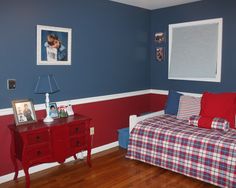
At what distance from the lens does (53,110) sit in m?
3.16

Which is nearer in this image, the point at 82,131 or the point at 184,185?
the point at 184,185

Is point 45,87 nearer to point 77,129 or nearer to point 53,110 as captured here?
point 53,110

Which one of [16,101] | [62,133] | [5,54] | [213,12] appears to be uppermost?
[213,12]

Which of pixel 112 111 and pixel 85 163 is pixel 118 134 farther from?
pixel 85 163

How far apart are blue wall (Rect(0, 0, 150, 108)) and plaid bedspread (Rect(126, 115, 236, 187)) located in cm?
97

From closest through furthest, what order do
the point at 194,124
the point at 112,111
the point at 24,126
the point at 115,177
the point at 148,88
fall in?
the point at 24,126 → the point at 115,177 → the point at 194,124 → the point at 112,111 → the point at 148,88

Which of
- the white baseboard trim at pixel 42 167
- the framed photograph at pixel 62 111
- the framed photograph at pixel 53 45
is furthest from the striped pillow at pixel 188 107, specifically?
A: the framed photograph at pixel 53 45

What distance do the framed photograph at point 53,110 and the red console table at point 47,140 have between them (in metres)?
0.12

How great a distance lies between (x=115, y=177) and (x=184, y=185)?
2.61 feet

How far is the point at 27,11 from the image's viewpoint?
2.91 m

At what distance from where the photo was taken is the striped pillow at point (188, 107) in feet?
11.8

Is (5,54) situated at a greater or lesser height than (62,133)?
greater

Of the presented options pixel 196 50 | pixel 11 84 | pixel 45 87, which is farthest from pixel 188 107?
pixel 11 84

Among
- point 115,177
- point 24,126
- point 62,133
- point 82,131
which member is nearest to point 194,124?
point 115,177
